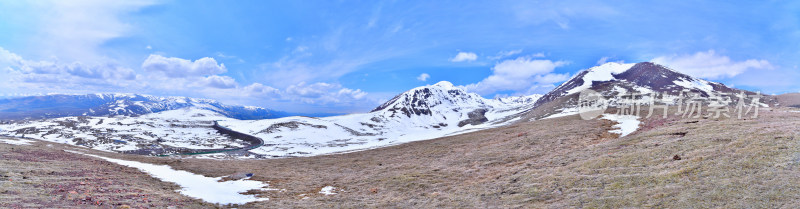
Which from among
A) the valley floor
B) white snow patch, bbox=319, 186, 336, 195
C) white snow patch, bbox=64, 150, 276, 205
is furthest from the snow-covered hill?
white snow patch, bbox=319, 186, 336, 195

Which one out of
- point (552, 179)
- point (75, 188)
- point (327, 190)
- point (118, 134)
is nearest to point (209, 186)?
point (75, 188)

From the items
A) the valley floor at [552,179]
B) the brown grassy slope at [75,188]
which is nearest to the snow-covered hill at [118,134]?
the brown grassy slope at [75,188]

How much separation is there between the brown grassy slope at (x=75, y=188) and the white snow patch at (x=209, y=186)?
1121mm

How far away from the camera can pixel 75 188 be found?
18578mm

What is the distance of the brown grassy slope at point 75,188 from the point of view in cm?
1517

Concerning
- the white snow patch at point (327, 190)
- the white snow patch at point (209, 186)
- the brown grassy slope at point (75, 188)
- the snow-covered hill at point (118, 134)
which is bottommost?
the snow-covered hill at point (118, 134)

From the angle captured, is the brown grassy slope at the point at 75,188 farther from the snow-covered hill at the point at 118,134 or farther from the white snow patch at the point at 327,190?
the snow-covered hill at the point at 118,134

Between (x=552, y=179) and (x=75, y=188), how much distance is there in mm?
28588

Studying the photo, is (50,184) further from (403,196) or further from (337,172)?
(403,196)

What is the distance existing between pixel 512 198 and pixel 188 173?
104ft

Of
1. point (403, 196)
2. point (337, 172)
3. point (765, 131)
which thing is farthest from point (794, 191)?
point (337, 172)

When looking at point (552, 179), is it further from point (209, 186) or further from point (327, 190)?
point (209, 186)

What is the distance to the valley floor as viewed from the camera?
12062 mm

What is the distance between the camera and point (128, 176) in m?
26.3
